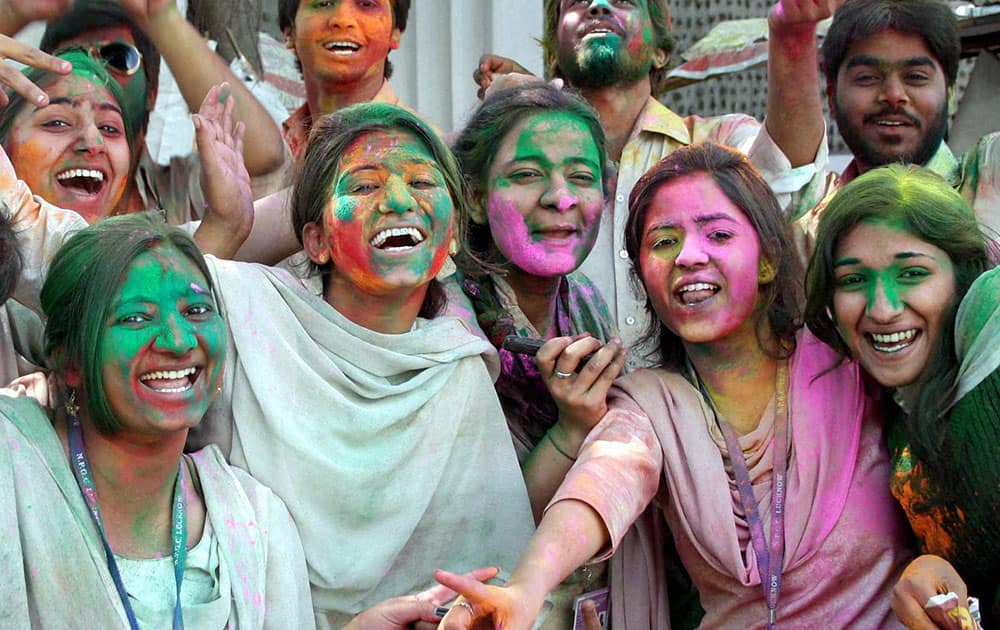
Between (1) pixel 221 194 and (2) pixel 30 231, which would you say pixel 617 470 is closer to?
(1) pixel 221 194

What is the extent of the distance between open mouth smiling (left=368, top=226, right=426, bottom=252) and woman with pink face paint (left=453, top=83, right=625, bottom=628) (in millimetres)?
379

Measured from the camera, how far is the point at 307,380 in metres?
3.25

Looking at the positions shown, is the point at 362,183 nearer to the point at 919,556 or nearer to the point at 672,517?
the point at 672,517

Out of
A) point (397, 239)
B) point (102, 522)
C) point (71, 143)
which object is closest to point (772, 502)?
point (397, 239)

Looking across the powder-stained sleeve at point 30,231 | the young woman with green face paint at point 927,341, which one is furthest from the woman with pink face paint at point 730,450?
the powder-stained sleeve at point 30,231

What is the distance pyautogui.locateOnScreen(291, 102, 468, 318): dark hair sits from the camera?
341 centimetres

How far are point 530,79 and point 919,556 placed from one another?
1.72m

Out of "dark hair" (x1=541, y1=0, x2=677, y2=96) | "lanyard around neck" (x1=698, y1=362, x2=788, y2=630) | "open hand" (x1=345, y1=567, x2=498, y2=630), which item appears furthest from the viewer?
"dark hair" (x1=541, y1=0, x2=677, y2=96)

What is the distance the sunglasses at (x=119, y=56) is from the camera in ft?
13.8

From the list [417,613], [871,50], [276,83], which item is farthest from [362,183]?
[276,83]

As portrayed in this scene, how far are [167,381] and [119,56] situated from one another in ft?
5.25

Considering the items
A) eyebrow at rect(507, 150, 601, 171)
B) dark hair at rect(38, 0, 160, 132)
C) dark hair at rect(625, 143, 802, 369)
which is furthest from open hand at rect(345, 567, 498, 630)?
dark hair at rect(38, 0, 160, 132)

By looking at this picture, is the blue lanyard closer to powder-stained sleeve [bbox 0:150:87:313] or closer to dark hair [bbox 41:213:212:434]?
dark hair [bbox 41:213:212:434]

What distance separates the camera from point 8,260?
3066 millimetres
